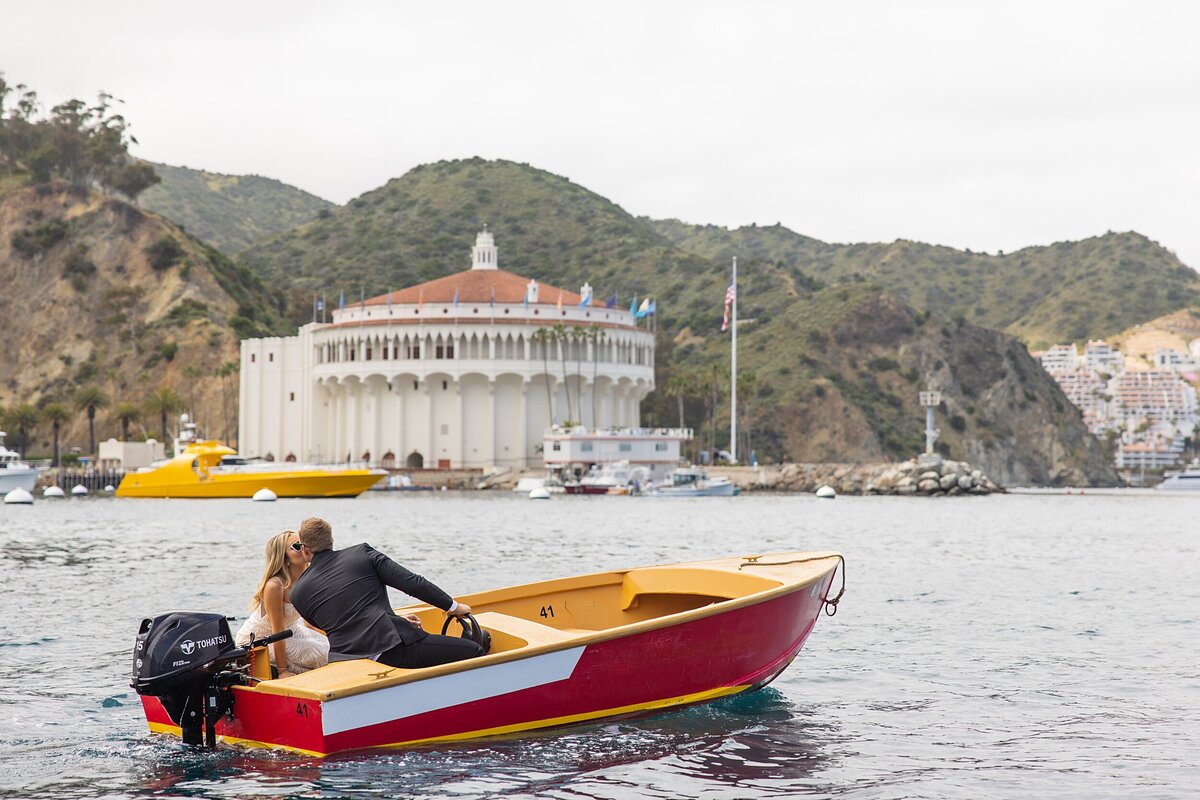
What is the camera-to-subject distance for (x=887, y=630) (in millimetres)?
22672

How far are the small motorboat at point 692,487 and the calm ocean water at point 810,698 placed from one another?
55551 mm

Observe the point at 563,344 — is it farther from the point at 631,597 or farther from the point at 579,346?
the point at 631,597

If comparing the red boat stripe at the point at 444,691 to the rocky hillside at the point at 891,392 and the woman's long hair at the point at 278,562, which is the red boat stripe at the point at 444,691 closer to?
the woman's long hair at the point at 278,562

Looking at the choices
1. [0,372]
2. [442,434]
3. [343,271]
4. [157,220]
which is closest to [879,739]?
[442,434]

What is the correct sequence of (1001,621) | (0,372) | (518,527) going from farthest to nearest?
(0,372)
(518,527)
(1001,621)

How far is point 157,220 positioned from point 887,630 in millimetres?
130648

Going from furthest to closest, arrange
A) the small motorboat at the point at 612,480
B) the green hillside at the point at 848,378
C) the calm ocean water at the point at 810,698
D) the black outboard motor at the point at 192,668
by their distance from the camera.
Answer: the green hillside at the point at 848,378 < the small motorboat at the point at 612,480 < the black outboard motor at the point at 192,668 < the calm ocean water at the point at 810,698

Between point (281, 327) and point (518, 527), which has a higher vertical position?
point (281, 327)

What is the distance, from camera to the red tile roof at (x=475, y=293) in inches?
4761

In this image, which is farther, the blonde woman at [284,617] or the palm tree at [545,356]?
the palm tree at [545,356]

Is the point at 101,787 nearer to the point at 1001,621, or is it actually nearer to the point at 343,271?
the point at 1001,621

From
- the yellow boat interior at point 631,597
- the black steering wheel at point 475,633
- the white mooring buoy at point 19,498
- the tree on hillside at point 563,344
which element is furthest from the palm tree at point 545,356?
the black steering wheel at point 475,633

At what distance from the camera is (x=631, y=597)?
57.0ft

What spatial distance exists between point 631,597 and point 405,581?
517 centimetres
